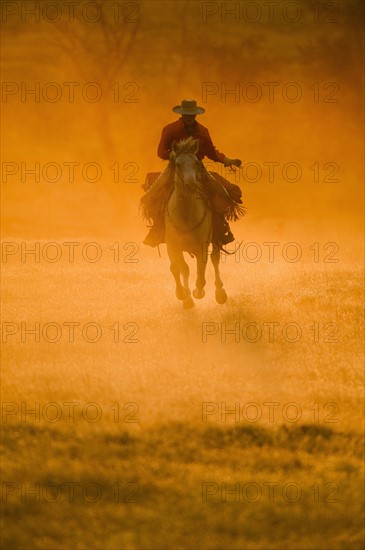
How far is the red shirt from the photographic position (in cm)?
1093

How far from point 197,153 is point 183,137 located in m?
0.33

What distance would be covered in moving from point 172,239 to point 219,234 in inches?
40.7

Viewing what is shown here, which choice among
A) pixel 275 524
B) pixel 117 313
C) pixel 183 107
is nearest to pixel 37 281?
pixel 117 313

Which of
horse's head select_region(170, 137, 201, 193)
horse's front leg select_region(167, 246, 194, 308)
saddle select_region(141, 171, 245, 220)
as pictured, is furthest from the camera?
horse's front leg select_region(167, 246, 194, 308)

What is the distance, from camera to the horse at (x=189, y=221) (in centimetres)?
1031

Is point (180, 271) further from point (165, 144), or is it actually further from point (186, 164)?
point (186, 164)

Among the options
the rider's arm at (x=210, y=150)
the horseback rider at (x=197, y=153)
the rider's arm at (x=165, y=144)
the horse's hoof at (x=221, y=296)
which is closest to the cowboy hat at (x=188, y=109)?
the horseback rider at (x=197, y=153)

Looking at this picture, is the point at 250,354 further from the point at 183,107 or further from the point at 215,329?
the point at 183,107

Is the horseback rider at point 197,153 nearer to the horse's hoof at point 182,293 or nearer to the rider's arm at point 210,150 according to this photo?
the rider's arm at point 210,150

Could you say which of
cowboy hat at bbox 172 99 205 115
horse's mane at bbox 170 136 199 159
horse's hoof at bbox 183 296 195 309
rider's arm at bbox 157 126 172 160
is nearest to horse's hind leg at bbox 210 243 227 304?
horse's hoof at bbox 183 296 195 309

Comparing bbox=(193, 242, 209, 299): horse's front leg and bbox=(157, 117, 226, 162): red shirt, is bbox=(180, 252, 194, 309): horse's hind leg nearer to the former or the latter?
bbox=(193, 242, 209, 299): horse's front leg

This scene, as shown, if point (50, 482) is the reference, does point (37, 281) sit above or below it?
above

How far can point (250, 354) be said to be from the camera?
32.7 ft

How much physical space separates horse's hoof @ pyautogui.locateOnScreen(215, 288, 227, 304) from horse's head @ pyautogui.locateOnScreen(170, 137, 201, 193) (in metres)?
2.20
